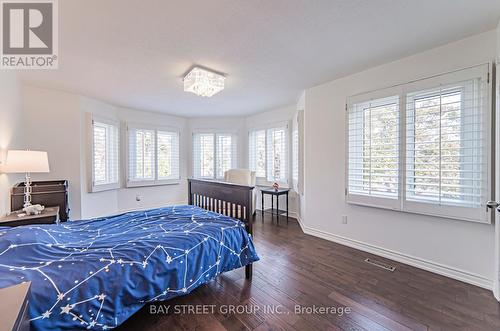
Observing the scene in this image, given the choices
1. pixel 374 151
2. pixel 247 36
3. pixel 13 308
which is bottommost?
pixel 13 308

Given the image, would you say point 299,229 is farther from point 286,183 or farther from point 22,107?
point 22,107

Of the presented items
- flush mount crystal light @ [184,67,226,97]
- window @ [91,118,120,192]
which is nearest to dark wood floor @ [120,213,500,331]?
flush mount crystal light @ [184,67,226,97]

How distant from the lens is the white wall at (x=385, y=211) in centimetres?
213

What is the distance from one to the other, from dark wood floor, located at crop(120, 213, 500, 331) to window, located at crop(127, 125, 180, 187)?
361 cm

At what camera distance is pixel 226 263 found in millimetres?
1991

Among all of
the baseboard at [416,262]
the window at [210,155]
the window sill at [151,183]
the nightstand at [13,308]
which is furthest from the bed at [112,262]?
the window at [210,155]

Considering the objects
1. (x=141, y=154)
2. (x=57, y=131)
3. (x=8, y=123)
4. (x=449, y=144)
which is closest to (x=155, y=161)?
(x=141, y=154)

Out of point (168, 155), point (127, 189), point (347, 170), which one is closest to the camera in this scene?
point (347, 170)

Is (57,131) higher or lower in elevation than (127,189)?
higher

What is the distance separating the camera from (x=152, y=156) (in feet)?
17.0

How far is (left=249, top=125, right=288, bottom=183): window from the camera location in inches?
193

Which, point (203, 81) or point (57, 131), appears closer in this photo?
point (203, 81)

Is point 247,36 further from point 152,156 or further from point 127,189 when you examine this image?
point 127,189

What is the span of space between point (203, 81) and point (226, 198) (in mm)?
1503
